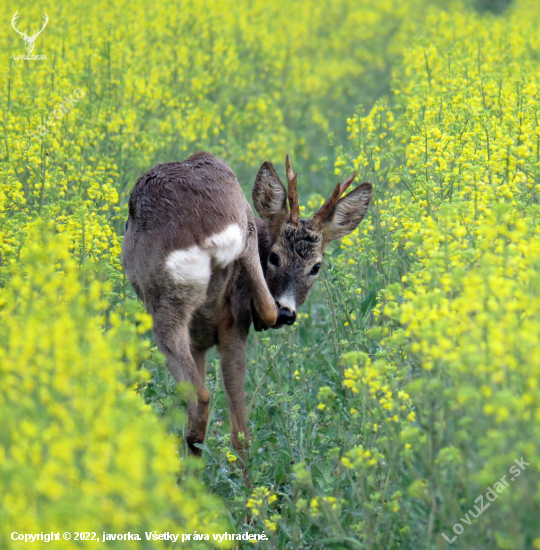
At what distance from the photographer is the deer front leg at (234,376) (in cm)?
542

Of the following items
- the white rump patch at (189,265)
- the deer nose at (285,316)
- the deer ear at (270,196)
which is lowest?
the deer nose at (285,316)

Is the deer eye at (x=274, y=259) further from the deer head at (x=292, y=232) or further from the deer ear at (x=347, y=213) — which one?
the deer ear at (x=347, y=213)

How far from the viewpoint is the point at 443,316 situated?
3.66m

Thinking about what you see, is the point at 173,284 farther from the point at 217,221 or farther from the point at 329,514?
the point at 329,514

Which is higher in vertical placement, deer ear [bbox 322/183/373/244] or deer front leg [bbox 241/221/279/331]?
deer ear [bbox 322/183/373/244]

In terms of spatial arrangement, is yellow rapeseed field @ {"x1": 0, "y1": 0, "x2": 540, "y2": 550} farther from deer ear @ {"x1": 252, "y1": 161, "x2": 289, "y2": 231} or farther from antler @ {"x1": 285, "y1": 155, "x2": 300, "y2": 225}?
deer ear @ {"x1": 252, "y1": 161, "x2": 289, "y2": 231}

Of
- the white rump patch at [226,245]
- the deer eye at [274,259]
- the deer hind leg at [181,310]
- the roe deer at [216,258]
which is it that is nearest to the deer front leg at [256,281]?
the roe deer at [216,258]

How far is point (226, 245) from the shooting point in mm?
4824

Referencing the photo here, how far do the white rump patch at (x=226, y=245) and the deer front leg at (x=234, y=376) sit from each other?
74 cm

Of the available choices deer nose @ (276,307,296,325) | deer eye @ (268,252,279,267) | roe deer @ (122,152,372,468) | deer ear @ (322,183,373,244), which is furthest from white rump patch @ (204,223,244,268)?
deer ear @ (322,183,373,244)

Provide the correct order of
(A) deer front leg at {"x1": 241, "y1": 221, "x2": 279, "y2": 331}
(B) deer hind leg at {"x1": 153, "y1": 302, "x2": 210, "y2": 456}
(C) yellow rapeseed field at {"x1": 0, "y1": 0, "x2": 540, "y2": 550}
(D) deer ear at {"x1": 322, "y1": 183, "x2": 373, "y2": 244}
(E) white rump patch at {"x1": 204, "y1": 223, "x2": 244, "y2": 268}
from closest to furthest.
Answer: (C) yellow rapeseed field at {"x1": 0, "y1": 0, "x2": 540, "y2": 550} < (B) deer hind leg at {"x1": 153, "y1": 302, "x2": 210, "y2": 456} < (E) white rump patch at {"x1": 204, "y1": 223, "x2": 244, "y2": 268} < (A) deer front leg at {"x1": 241, "y1": 221, "x2": 279, "y2": 331} < (D) deer ear at {"x1": 322, "y1": 183, "x2": 373, "y2": 244}

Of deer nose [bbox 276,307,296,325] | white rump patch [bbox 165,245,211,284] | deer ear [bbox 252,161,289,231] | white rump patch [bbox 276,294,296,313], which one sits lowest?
deer nose [bbox 276,307,296,325]

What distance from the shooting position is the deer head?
5.74m

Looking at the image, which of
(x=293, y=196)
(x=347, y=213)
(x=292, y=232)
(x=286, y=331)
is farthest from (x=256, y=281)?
(x=347, y=213)
